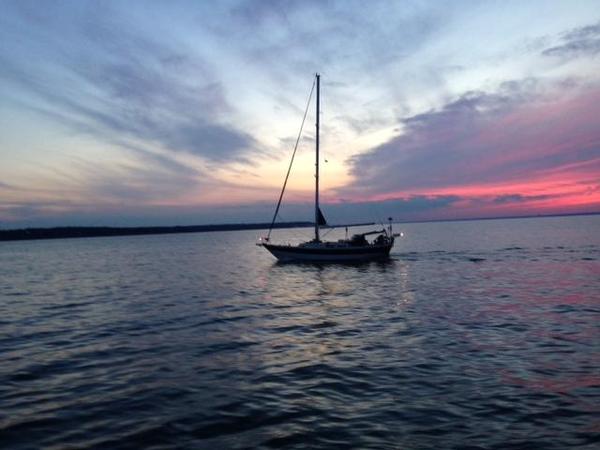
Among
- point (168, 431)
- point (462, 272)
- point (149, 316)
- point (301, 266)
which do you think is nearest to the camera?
point (168, 431)

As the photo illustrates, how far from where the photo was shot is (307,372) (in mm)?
12477

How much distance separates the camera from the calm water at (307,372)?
854 cm

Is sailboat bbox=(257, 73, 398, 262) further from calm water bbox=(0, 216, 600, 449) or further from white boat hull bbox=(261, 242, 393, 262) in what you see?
calm water bbox=(0, 216, 600, 449)

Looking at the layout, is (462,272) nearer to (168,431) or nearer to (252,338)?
(252,338)

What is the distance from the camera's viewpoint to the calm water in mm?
8539

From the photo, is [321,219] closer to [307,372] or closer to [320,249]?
[320,249]

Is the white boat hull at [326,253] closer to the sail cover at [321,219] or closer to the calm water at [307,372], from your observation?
the sail cover at [321,219]

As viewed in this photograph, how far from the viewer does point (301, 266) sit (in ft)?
168

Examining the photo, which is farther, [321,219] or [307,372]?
[321,219]

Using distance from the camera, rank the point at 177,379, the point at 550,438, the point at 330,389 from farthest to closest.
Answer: the point at 177,379 < the point at 330,389 < the point at 550,438

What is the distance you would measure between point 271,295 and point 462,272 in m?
20.6

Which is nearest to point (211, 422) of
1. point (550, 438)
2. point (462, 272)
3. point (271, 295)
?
point (550, 438)

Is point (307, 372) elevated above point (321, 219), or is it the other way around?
point (321, 219)

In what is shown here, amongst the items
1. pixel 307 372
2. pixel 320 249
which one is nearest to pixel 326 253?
pixel 320 249
